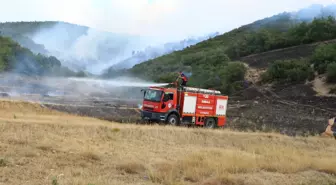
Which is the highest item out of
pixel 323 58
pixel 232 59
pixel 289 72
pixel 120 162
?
pixel 232 59

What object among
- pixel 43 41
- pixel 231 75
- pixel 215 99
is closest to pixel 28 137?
pixel 215 99

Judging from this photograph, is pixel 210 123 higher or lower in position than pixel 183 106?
lower

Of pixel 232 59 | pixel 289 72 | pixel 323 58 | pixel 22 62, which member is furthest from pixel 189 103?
pixel 232 59

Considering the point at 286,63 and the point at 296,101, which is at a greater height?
the point at 286,63

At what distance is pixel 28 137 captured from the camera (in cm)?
1444

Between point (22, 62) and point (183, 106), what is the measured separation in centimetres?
2943

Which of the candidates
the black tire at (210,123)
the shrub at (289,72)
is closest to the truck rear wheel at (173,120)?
the black tire at (210,123)

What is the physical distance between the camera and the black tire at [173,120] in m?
23.7

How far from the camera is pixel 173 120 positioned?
24078mm

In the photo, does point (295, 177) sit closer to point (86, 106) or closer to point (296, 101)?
point (86, 106)

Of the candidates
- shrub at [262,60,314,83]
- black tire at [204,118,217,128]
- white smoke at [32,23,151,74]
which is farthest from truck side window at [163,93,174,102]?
white smoke at [32,23,151,74]

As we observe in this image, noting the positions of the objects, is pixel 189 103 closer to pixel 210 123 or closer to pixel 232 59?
pixel 210 123

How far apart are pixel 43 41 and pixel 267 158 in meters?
90.5

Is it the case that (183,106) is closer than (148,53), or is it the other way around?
(183,106)
